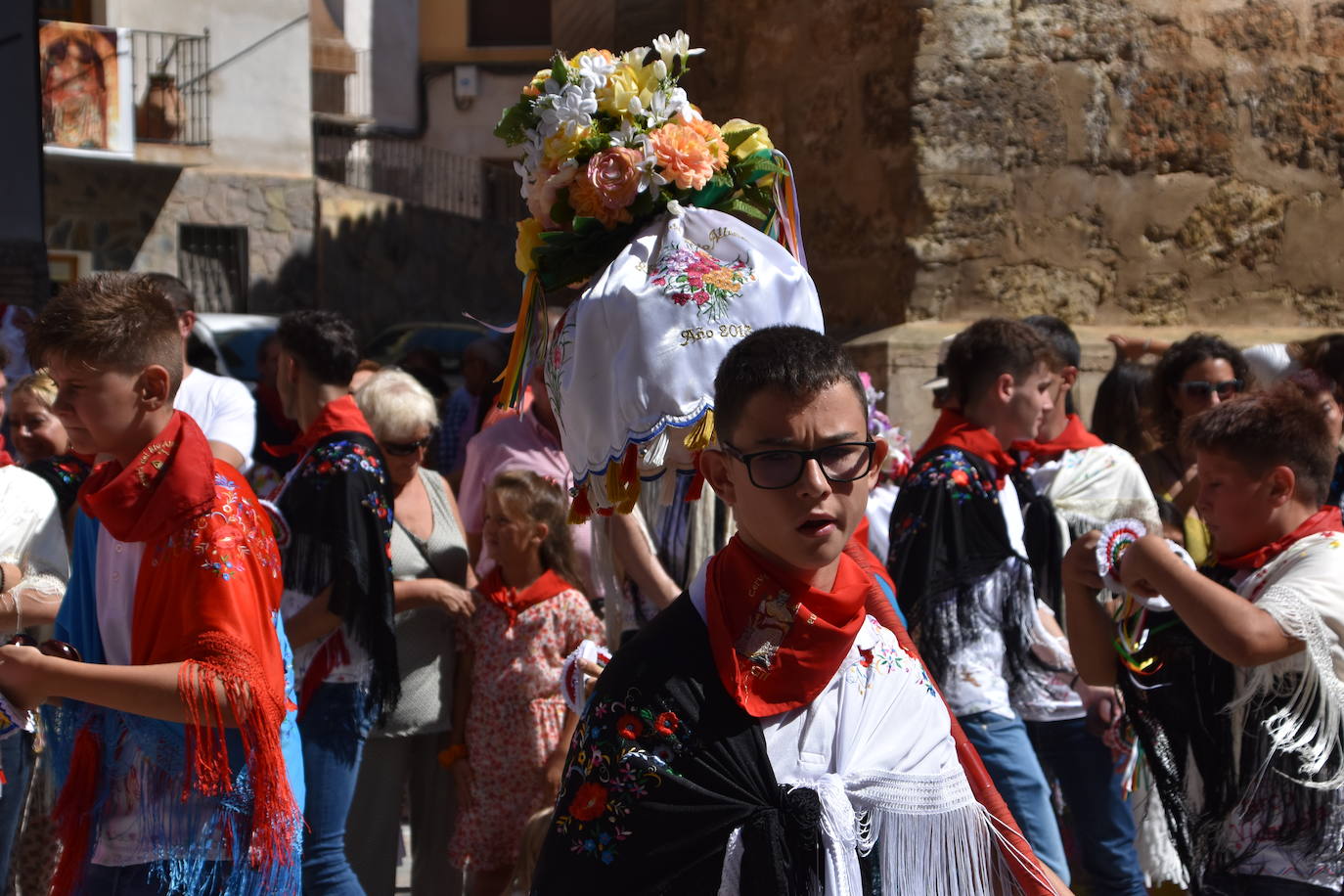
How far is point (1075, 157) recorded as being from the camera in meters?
7.53

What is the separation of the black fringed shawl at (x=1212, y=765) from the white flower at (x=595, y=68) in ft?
6.03

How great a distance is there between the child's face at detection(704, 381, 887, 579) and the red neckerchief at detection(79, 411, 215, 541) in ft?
4.02

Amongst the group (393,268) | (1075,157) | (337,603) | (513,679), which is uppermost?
(393,268)

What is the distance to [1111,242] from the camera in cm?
759

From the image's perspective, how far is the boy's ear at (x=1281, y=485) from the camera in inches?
143

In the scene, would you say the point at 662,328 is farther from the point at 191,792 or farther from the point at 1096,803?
the point at 1096,803

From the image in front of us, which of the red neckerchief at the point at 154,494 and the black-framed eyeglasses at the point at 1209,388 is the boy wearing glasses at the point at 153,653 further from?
the black-framed eyeglasses at the point at 1209,388

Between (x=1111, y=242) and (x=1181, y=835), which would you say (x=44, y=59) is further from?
(x=1181, y=835)

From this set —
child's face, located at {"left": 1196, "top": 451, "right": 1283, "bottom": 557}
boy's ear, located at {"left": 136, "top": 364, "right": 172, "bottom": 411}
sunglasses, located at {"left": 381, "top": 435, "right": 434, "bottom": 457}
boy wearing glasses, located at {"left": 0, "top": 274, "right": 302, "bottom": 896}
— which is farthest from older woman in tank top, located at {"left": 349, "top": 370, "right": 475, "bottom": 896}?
child's face, located at {"left": 1196, "top": 451, "right": 1283, "bottom": 557}

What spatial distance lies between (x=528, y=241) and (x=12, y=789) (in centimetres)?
217

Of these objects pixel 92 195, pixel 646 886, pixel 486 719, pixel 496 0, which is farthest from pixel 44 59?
pixel 646 886

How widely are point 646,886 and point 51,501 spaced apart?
2.66 m

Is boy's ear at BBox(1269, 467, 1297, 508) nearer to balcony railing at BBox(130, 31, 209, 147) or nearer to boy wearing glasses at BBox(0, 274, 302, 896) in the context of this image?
boy wearing glasses at BBox(0, 274, 302, 896)

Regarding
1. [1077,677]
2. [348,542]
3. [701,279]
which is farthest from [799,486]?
[1077,677]
